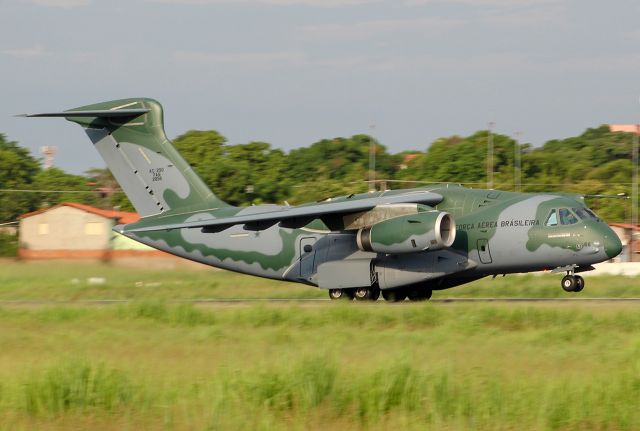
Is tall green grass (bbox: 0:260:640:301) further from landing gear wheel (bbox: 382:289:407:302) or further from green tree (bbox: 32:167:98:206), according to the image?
green tree (bbox: 32:167:98:206)

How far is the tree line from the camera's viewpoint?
2672 inches

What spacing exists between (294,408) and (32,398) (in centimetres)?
287

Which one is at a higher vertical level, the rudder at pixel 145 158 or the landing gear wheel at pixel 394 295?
the rudder at pixel 145 158

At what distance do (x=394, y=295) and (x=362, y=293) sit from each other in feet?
3.09

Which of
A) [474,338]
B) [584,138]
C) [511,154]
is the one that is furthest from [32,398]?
[584,138]

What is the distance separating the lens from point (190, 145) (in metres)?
86.9

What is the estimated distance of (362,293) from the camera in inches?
977

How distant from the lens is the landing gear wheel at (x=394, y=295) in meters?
25.1

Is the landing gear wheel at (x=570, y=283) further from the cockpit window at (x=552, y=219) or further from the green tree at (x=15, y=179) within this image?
the green tree at (x=15, y=179)

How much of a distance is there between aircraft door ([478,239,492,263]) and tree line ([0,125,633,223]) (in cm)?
3998

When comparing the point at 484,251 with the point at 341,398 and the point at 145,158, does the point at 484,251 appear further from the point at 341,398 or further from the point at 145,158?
the point at 341,398

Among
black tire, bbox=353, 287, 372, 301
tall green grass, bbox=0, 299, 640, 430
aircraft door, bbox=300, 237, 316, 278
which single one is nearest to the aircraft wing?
aircraft door, bbox=300, 237, 316, 278

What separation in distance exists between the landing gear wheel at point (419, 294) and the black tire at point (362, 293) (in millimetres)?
1221

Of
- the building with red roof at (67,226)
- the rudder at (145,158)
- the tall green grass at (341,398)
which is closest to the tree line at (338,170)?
the building with red roof at (67,226)
